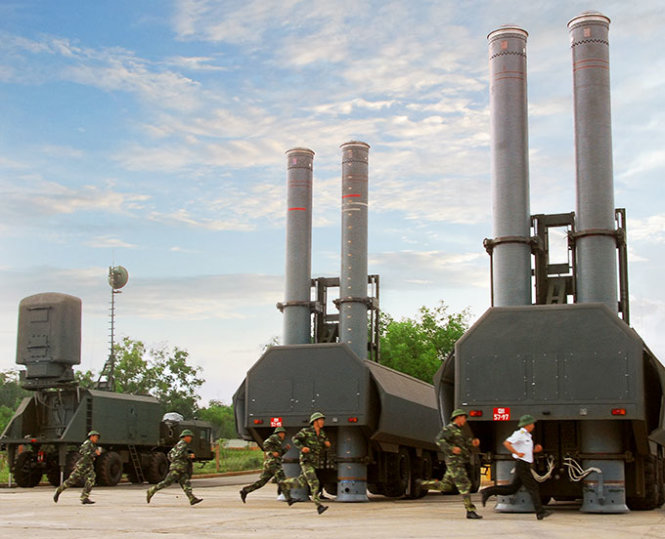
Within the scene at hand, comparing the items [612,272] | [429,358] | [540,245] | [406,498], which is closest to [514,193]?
[540,245]

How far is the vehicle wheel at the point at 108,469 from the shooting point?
88.5 ft

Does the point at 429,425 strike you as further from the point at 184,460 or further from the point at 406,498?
the point at 184,460

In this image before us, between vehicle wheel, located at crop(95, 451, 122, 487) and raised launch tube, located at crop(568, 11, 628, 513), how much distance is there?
15.5 metres

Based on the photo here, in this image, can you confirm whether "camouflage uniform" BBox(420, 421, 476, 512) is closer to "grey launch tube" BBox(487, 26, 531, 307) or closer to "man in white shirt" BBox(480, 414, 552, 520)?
"man in white shirt" BBox(480, 414, 552, 520)

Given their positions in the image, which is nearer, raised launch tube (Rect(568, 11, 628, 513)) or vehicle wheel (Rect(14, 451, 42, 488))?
raised launch tube (Rect(568, 11, 628, 513))

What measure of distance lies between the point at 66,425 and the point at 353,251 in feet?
33.9

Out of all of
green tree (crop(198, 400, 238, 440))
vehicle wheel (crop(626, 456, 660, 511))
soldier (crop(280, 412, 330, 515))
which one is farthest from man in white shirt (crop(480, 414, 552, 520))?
green tree (crop(198, 400, 238, 440))

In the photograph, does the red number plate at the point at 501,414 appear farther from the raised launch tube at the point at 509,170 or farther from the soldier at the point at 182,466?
the soldier at the point at 182,466

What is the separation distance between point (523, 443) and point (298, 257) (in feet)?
37.2

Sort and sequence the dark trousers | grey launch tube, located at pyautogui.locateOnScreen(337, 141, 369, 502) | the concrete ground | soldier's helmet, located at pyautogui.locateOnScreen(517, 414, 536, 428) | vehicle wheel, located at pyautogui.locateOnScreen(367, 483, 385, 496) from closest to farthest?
the concrete ground, the dark trousers, soldier's helmet, located at pyautogui.locateOnScreen(517, 414, 536, 428), vehicle wheel, located at pyautogui.locateOnScreen(367, 483, 385, 496), grey launch tube, located at pyautogui.locateOnScreen(337, 141, 369, 502)

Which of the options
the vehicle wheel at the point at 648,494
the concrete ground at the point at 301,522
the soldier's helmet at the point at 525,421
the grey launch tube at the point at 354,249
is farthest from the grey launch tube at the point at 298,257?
the soldier's helmet at the point at 525,421

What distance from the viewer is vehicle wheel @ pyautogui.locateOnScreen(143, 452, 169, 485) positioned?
30.1 metres

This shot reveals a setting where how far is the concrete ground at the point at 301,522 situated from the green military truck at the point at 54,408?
371 inches

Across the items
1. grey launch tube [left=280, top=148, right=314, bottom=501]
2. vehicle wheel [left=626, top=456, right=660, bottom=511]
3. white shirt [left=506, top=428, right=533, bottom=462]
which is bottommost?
vehicle wheel [left=626, top=456, right=660, bottom=511]
